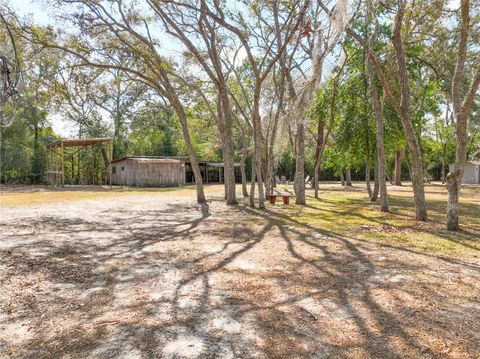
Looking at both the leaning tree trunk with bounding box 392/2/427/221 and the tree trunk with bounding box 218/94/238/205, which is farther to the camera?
the tree trunk with bounding box 218/94/238/205

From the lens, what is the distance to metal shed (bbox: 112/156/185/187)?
30.2m

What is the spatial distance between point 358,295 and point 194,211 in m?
8.61

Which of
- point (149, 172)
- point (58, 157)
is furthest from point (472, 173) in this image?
point (58, 157)

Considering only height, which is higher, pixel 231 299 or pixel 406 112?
pixel 406 112

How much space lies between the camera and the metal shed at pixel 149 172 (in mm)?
30188

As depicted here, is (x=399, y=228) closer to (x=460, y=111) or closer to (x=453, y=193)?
(x=453, y=193)

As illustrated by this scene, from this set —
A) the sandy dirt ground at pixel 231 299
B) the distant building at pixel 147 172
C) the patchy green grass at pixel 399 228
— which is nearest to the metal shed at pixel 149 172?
the distant building at pixel 147 172

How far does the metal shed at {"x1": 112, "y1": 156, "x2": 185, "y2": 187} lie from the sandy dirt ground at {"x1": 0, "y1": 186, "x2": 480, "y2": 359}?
2345 cm

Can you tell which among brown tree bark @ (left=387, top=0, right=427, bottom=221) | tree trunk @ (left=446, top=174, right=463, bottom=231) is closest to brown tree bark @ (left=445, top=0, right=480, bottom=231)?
tree trunk @ (left=446, top=174, right=463, bottom=231)

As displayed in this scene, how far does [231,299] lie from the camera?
3.76m

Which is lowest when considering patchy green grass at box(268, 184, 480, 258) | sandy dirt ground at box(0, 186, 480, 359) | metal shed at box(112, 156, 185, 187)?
sandy dirt ground at box(0, 186, 480, 359)

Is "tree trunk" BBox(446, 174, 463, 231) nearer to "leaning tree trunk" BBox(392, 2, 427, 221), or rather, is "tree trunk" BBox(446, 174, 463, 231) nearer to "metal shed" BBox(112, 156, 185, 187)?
"leaning tree trunk" BBox(392, 2, 427, 221)

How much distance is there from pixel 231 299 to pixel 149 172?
91.0ft

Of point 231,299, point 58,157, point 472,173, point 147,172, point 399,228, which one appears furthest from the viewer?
point 472,173
